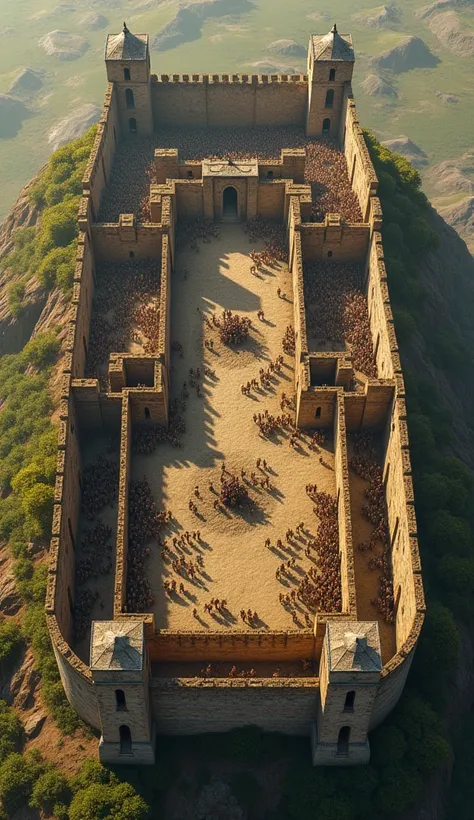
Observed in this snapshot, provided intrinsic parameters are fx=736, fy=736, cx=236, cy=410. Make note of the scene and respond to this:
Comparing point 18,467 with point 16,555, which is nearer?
point 16,555

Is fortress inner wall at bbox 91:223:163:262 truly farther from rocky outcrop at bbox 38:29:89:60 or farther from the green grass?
rocky outcrop at bbox 38:29:89:60

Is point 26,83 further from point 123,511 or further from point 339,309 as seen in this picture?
point 123,511

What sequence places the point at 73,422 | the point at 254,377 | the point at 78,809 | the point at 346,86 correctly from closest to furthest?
the point at 78,809, the point at 73,422, the point at 254,377, the point at 346,86

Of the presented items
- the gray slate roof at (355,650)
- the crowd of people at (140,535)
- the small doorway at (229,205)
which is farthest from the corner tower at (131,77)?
the gray slate roof at (355,650)

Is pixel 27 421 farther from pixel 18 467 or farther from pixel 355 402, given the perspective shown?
pixel 355 402

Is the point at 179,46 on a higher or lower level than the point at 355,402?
higher

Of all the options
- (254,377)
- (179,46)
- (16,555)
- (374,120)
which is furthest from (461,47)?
(16,555)
